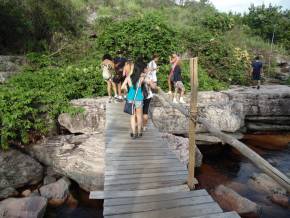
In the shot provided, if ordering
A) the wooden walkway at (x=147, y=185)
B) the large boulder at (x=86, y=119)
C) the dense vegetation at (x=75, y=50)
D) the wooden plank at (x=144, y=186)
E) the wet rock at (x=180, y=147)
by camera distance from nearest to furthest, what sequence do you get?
the wooden walkway at (x=147, y=185) < the wooden plank at (x=144, y=186) < the wet rock at (x=180, y=147) < the dense vegetation at (x=75, y=50) < the large boulder at (x=86, y=119)

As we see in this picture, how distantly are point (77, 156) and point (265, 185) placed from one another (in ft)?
18.5

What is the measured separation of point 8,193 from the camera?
310 inches

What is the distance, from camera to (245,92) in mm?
13547

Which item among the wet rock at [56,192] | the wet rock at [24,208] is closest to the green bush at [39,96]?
the wet rock at [56,192]

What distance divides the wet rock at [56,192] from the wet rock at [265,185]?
5.55 meters

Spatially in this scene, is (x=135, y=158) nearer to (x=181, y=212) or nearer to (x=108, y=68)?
(x=181, y=212)

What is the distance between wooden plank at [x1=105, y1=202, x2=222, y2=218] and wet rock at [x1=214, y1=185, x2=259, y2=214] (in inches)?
135

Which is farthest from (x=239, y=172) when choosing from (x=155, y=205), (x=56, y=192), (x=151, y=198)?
(x=155, y=205)

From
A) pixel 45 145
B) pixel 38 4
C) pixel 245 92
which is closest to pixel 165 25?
pixel 245 92

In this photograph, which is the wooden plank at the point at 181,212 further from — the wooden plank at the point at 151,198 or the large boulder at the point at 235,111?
the large boulder at the point at 235,111

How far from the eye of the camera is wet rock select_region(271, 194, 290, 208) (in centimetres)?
811

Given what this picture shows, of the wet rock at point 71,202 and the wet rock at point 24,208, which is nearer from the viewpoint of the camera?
the wet rock at point 24,208

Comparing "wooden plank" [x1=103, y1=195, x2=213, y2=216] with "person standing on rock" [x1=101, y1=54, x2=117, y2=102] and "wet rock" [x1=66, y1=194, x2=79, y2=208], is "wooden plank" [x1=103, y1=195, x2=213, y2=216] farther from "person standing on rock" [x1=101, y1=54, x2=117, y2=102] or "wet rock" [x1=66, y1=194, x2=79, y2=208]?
"person standing on rock" [x1=101, y1=54, x2=117, y2=102]

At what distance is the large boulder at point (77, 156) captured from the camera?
7.95 metres
